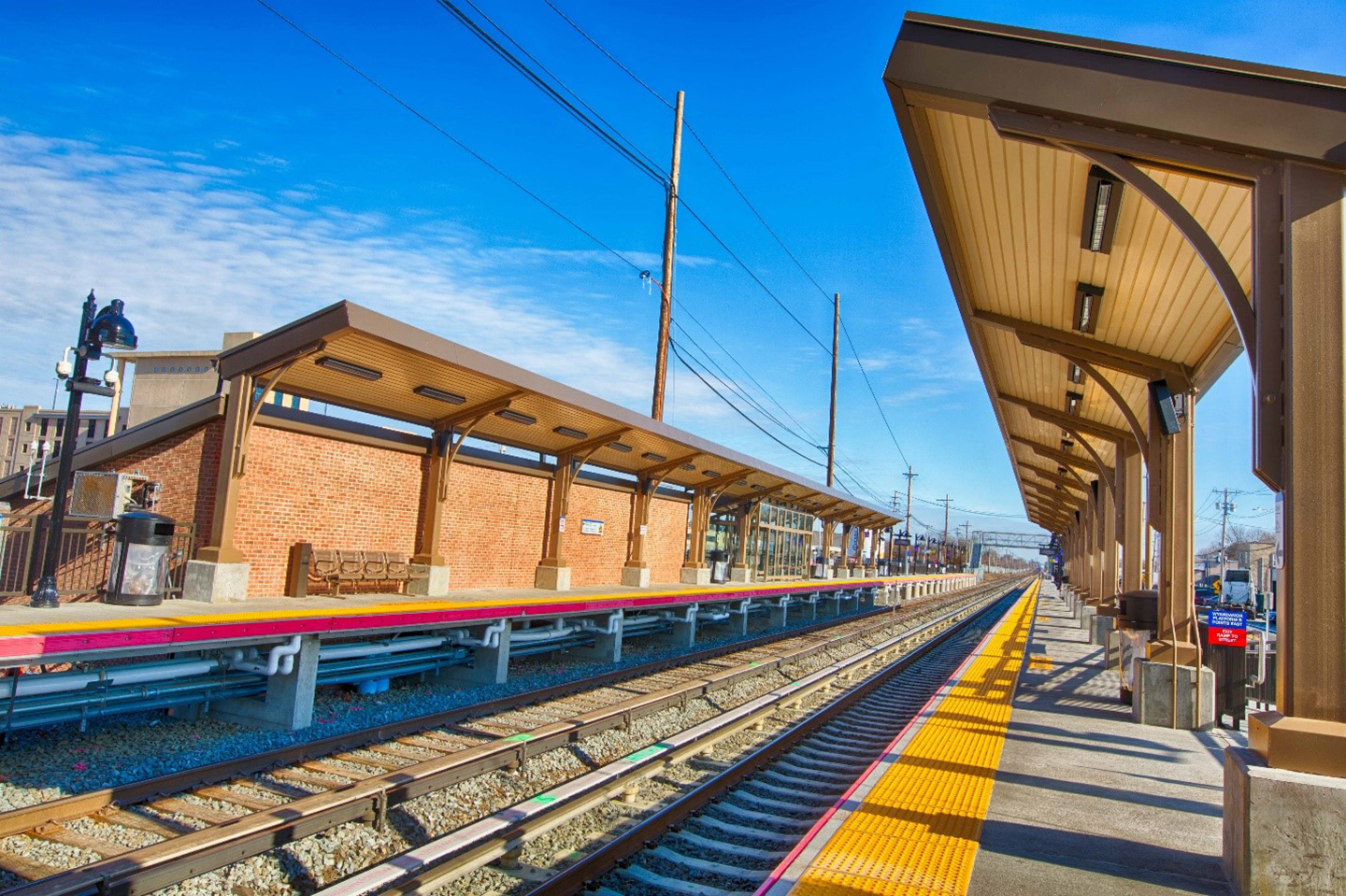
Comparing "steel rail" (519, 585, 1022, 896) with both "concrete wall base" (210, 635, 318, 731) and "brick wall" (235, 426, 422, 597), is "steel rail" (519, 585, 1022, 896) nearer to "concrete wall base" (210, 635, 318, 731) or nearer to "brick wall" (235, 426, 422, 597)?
"concrete wall base" (210, 635, 318, 731)

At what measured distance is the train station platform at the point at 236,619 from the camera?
6.70m

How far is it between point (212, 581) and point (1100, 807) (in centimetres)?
1023

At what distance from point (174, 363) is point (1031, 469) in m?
35.4

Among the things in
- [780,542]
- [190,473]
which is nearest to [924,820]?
[190,473]

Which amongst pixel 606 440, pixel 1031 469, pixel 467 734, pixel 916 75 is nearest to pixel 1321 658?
pixel 916 75

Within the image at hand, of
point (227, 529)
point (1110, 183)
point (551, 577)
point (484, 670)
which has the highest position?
point (1110, 183)

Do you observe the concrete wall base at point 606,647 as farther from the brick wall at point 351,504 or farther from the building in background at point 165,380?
the building in background at point 165,380

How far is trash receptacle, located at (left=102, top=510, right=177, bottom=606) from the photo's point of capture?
10172mm

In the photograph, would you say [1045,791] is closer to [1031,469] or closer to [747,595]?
[747,595]

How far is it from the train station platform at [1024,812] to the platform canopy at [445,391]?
739cm

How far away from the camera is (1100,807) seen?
6035 mm

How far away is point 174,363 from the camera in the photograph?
38125mm

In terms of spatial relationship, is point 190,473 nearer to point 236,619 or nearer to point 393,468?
point 393,468

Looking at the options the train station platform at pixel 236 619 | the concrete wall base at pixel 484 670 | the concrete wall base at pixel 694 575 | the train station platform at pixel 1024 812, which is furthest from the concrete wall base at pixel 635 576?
the train station platform at pixel 1024 812
